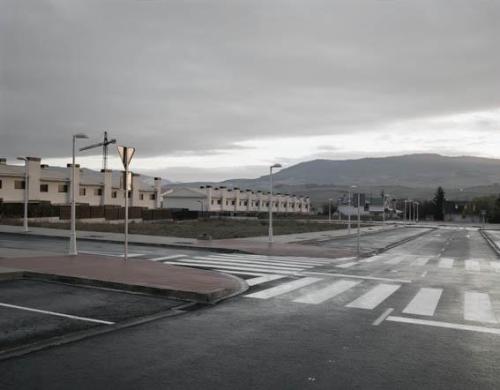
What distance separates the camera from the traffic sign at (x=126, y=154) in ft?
51.5

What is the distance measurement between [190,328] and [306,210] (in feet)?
474

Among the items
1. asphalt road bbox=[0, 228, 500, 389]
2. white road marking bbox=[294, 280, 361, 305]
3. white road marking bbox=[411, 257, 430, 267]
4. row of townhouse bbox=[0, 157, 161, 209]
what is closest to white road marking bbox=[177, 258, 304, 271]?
white road marking bbox=[294, 280, 361, 305]

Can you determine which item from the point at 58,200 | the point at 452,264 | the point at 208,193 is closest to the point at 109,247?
the point at 452,264

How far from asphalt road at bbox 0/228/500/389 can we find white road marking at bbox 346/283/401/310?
3 cm

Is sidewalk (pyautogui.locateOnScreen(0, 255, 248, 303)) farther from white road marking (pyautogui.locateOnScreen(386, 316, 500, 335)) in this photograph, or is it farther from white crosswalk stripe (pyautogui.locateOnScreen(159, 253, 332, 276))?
Answer: white road marking (pyautogui.locateOnScreen(386, 316, 500, 335))

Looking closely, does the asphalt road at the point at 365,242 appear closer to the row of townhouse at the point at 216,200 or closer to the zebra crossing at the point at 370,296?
the zebra crossing at the point at 370,296

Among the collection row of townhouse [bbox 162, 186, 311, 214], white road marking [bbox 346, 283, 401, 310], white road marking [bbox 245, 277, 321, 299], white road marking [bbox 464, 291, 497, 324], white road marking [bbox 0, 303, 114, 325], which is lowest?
white road marking [bbox 464, 291, 497, 324]

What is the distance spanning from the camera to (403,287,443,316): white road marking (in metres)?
10.3

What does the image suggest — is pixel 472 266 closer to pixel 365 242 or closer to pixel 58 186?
pixel 365 242

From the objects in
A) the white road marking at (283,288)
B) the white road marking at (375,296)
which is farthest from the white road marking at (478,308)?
the white road marking at (283,288)

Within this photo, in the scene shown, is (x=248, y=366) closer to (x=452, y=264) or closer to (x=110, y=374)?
(x=110, y=374)

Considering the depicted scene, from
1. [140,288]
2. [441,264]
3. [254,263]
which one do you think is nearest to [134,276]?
[140,288]

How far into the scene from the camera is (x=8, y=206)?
47750 mm

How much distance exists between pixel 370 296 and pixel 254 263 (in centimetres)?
711
